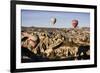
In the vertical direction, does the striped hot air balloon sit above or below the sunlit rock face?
above

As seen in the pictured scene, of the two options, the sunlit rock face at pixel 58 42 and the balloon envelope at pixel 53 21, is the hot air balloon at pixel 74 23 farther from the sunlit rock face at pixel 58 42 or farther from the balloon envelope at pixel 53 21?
the balloon envelope at pixel 53 21

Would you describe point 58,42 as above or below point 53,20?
below

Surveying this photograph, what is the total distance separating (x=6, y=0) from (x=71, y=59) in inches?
30.7

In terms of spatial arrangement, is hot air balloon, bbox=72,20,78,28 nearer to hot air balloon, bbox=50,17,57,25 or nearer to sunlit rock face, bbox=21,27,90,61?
sunlit rock face, bbox=21,27,90,61

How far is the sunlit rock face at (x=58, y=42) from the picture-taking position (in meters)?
1.76

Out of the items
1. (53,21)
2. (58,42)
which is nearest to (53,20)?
(53,21)

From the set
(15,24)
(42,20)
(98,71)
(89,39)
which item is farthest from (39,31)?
(98,71)

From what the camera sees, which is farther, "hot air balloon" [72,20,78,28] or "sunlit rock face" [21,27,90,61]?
"hot air balloon" [72,20,78,28]

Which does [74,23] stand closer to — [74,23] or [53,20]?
[74,23]

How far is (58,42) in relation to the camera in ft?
6.03

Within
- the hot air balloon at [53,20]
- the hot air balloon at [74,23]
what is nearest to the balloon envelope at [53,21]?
the hot air balloon at [53,20]

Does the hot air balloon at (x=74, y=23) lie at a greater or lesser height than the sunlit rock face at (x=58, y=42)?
greater

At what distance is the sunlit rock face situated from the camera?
1.76m

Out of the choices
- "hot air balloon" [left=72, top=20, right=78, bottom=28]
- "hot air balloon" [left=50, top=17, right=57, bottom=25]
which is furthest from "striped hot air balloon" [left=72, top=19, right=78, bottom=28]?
"hot air balloon" [left=50, top=17, right=57, bottom=25]
